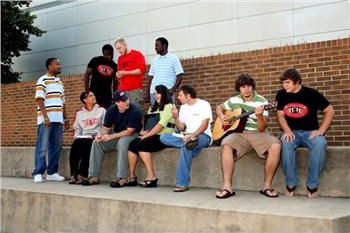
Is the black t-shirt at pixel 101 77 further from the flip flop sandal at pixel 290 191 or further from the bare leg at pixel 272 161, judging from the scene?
the flip flop sandal at pixel 290 191

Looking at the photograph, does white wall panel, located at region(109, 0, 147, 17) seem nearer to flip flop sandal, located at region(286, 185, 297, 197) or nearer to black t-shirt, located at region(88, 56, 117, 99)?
black t-shirt, located at region(88, 56, 117, 99)

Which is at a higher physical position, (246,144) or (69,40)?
A: (69,40)

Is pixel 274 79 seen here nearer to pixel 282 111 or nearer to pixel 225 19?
pixel 282 111

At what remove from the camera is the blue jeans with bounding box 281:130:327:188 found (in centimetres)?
502

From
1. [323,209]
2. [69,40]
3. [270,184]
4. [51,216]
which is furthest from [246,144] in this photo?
[69,40]

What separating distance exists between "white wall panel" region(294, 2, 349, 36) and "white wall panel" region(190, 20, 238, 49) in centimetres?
152

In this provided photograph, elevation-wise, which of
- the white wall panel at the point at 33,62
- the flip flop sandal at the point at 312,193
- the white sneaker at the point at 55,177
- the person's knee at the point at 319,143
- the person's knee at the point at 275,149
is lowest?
the white sneaker at the point at 55,177

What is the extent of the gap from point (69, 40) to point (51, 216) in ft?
28.4

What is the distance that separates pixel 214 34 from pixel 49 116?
16.9 ft

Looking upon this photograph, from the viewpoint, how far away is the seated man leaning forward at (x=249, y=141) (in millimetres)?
5203

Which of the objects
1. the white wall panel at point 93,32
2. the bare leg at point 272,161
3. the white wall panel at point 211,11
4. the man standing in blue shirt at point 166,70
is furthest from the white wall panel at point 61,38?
the bare leg at point 272,161

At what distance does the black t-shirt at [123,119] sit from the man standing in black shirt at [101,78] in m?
0.85

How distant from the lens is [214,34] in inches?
435

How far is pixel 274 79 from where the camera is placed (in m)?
7.32
